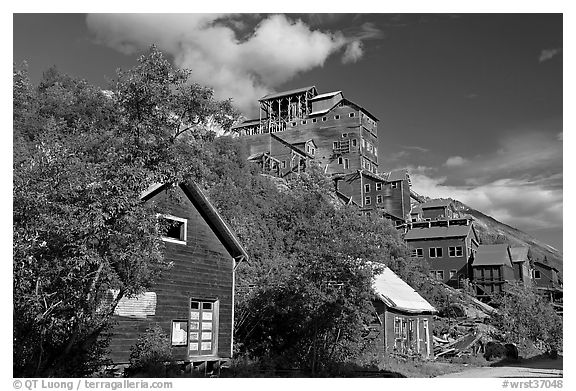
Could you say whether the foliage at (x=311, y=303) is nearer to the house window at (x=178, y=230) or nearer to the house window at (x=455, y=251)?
the house window at (x=178, y=230)

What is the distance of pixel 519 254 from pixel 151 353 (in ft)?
137

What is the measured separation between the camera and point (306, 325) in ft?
55.4

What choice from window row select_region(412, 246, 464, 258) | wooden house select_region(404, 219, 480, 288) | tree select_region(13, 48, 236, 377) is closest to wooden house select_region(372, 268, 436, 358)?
tree select_region(13, 48, 236, 377)

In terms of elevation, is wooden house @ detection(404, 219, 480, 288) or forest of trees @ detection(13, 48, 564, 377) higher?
wooden house @ detection(404, 219, 480, 288)

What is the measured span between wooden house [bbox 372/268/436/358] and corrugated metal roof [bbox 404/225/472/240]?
78.3ft

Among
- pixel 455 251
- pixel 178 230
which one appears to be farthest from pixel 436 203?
pixel 178 230

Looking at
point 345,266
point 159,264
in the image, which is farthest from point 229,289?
point 159,264

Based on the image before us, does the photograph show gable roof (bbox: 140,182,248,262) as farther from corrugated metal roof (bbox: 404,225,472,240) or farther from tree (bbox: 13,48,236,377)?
corrugated metal roof (bbox: 404,225,472,240)

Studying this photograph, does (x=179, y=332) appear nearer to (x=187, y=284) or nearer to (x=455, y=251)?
(x=187, y=284)

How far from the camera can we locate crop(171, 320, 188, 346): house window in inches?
592

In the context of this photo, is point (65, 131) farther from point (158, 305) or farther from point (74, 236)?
point (74, 236)

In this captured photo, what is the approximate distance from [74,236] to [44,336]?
201 centimetres

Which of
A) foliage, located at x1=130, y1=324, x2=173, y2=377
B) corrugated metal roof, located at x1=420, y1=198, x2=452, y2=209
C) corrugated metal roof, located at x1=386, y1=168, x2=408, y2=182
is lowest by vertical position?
foliage, located at x1=130, y1=324, x2=173, y2=377

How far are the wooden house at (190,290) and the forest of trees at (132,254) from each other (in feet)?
3.50
